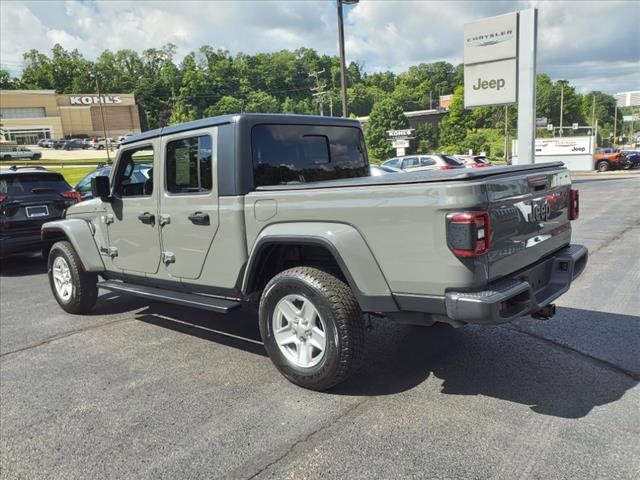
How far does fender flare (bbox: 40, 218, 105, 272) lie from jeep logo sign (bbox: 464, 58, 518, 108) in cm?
1412

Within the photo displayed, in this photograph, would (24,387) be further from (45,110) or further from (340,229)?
(45,110)

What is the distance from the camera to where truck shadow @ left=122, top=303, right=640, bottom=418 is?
136 inches

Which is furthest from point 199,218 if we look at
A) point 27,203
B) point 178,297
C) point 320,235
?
point 27,203

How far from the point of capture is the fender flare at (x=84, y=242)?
18.1ft

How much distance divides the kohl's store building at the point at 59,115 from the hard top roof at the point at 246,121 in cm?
8667

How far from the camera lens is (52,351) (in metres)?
4.80

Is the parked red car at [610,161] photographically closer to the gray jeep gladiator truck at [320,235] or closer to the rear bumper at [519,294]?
the gray jeep gladiator truck at [320,235]

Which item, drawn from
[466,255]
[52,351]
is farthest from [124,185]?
[466,255]

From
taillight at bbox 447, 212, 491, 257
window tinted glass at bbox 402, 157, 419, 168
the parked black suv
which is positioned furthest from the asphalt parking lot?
window tinted glass at bbox 402, 157, 419, 168

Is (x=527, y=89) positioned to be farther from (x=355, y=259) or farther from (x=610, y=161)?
(x=610, y=161)

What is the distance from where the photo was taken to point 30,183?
8.79 m

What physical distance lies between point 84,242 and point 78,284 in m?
0.50

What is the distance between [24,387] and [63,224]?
2.31m

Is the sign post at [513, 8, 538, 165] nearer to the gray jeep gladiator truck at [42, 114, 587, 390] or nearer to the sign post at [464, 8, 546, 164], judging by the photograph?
the sign post at [464, 8, 546, 164]
